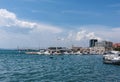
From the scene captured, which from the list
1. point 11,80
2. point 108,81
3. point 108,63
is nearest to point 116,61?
point 108,63

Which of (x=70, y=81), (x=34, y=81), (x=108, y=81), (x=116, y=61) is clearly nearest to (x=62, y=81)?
(x=70, y=81)

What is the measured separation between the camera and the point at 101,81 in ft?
175

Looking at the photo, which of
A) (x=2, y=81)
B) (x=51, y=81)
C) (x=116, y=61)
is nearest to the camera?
(x=2, y=81)

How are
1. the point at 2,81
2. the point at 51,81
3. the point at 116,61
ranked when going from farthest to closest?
the point at 116,61, the point at 51,81, the point at 2,81

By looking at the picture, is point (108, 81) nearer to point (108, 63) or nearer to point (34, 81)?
point (34, 81)

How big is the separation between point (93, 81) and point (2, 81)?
16.6m

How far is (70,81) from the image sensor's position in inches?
2135

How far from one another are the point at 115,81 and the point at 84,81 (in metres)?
5.74

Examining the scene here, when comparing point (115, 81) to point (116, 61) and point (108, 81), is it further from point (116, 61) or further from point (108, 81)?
point (116, 61)

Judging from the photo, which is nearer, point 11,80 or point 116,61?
point 11,80

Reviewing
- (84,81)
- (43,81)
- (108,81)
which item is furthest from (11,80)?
(108,81)

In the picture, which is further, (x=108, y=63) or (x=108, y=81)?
(x=108, y=63)

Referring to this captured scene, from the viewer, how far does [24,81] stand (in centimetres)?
5197

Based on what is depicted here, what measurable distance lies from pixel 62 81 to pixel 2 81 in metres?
11.1
